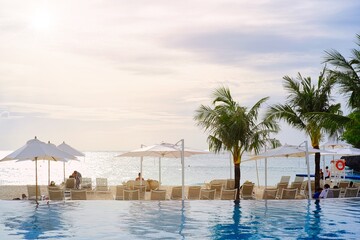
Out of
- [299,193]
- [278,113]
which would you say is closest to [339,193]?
[299,193]

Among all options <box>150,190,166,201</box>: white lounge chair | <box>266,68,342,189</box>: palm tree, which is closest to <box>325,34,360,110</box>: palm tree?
<box>266,68,342,189</box>: palm tree

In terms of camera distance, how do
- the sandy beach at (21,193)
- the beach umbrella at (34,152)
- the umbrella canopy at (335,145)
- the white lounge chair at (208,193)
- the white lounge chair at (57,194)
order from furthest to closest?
1. the umbrella canopy at (335,145)
2. the sandy beach at (21,193)
3. the white lounge chair at (208,193)
4. the white lounge chair at (57,194)
5. the beach umbrella at (34,152)

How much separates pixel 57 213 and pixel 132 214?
2.35 m

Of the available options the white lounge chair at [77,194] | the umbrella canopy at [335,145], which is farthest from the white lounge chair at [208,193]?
the umbrella canopy at [335,145]

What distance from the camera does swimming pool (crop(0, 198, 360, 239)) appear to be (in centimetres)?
1451

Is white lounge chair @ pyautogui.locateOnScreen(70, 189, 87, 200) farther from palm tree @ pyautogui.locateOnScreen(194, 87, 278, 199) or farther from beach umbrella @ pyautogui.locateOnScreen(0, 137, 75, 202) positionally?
palm tree @ pyautogui.locateOnScreen(194, 87, 278, 199)

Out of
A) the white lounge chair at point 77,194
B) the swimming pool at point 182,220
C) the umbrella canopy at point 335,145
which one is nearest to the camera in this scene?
the swimming pool at point 182,220

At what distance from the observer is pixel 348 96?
23.9m

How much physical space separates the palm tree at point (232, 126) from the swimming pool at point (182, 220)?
427 cm

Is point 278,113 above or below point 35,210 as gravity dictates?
above

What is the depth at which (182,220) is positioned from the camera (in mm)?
16812

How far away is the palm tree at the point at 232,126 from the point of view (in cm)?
2444

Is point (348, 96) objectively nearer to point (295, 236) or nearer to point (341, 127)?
point (341, 127)

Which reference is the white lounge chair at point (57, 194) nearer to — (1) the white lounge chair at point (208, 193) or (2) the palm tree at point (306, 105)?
(1) the white lounge chair at point (208, 193)
